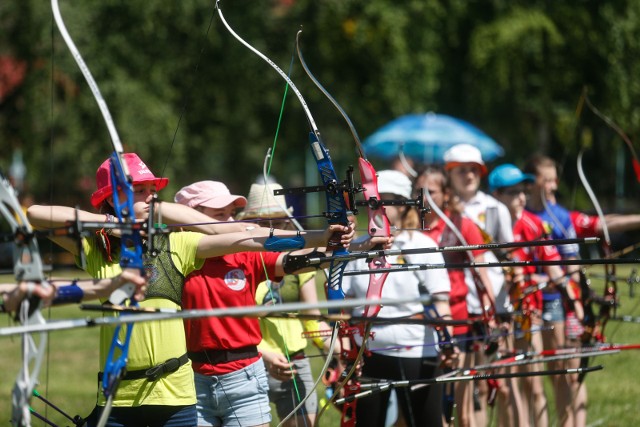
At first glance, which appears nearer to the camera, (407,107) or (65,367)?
(65,367)

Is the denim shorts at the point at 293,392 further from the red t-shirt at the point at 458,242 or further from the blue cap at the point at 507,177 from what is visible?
the blue cap at the point at 507,177

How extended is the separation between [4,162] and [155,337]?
1249cm

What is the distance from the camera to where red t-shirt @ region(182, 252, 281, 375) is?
4.00 meters

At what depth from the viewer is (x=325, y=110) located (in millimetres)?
21469

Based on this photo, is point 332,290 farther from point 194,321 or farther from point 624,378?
point 624,378

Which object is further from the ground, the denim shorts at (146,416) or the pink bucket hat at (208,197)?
the pink bucket hat at (208,197)

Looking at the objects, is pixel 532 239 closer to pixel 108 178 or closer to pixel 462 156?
pixel 462 156

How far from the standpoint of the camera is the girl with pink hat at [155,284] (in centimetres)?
347

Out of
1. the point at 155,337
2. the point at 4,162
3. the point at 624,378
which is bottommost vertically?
the point at 624,378

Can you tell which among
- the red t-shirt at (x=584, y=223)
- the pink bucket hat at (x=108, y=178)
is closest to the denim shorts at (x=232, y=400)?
the pink bucket hat at (x=108, y=178)

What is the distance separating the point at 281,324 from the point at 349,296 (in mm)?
377

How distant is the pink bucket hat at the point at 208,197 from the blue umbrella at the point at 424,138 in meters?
10.1

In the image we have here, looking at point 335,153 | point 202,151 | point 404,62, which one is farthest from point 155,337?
point 335,153

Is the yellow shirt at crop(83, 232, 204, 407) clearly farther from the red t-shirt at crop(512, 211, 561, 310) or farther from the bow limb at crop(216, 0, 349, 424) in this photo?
the red t-shirt at crop(512, 211, 561, 310)
